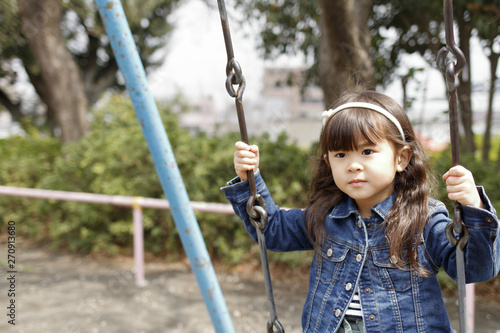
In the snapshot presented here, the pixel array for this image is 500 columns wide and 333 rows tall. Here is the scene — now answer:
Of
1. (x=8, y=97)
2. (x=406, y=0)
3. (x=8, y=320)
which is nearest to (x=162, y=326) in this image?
(x=8, y=320)

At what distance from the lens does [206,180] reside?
13.8ft

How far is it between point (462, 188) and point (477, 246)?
158mm

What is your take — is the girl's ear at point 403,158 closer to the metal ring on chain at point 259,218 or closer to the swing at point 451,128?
the swing at point 451,128

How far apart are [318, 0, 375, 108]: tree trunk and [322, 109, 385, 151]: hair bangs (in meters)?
2.11

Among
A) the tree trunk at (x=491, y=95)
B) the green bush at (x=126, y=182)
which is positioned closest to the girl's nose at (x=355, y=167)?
the green bush at (x=126, y=182)

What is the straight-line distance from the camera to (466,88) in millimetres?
4551

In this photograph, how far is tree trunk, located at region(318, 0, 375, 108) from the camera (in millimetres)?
3346

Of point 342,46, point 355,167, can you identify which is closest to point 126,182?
point 342,46

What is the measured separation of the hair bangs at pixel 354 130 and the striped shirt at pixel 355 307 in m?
0.44

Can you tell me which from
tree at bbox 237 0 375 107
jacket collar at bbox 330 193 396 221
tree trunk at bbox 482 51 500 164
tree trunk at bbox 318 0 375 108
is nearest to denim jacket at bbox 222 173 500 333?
jacket collar at bbox 330 193 396 221

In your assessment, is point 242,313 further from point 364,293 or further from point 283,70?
point 283,70

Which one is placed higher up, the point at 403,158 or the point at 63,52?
the point at 63,52

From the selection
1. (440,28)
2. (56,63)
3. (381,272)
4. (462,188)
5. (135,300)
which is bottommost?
(135,300)

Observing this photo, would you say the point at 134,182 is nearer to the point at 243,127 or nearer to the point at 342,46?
the point at 342,46
